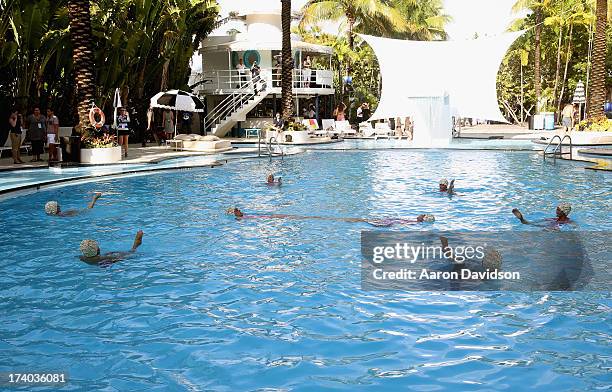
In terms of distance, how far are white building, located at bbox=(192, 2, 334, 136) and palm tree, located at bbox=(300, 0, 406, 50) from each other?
814cm

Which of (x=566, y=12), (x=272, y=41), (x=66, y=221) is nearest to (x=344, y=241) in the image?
(x=66, y=221)

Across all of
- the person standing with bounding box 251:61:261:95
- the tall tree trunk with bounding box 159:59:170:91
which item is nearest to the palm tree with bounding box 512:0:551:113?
the person standing with bounding box 251:61:261:95

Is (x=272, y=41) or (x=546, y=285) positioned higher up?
(x=272, y=41)

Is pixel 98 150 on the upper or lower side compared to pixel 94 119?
lower

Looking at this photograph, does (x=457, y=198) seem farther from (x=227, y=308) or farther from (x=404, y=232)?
(x=227, y=308)

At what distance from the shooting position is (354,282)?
7551 millimetres

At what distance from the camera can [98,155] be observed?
19734 millimetres

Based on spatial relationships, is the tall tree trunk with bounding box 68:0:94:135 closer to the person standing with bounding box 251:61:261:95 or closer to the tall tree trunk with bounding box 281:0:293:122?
the tall tree trunk with bounding box 281:0:293:122

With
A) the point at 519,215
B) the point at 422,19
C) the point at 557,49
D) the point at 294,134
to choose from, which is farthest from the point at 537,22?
the point at 519,215

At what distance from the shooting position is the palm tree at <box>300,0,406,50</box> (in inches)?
1909

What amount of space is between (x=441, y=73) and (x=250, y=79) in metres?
10.6

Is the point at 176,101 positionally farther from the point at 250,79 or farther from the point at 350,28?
the point at 350,28

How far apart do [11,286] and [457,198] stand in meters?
8.86

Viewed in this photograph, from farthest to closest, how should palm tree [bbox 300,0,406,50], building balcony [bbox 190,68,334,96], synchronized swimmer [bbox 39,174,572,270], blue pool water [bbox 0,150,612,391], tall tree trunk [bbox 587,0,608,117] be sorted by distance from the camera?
palm tree [bbox 300,0,406,50] < building balcony [bbox 190,68,334,96] < tall tree trunk [bbox 587,0,608,117] < synchronized swimmer [bbox 39,174,572,270] < blue pool water [bbox 0,150,612,391]
